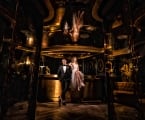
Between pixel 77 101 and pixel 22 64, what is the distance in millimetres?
2789

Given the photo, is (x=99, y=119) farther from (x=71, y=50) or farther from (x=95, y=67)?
(x=95, y=67)

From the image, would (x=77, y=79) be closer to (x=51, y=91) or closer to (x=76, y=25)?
(x=51, y=91)

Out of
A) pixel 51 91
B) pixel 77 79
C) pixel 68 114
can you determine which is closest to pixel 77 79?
pixel 77 79

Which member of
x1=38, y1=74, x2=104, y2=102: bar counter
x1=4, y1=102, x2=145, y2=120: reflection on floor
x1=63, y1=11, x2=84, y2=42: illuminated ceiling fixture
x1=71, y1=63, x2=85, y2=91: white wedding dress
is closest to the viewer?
x1=4, y1=102, x2=145, y2=120: reflection on floor

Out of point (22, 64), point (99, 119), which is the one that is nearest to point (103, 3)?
point (99, 119)

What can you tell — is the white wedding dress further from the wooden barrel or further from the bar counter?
the wooden barrel

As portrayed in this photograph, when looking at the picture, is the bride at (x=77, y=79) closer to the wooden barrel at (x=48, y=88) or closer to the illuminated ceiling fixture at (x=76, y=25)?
the wooden barrel at (x=48, y=88)

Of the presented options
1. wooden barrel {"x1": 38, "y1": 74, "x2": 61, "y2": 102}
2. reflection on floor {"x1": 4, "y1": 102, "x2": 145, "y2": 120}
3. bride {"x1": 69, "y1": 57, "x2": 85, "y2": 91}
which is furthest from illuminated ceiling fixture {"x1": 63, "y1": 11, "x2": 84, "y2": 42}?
reflection on floor {"x1": 4, "y1": 102, "x2": 145, "y2": 120}

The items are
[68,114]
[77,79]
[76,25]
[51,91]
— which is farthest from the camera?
[76,25]

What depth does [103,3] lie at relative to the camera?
8.11 feet

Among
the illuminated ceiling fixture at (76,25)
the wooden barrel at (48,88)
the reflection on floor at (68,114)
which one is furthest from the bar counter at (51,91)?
the illuminated ceiling fixture at (76,25)

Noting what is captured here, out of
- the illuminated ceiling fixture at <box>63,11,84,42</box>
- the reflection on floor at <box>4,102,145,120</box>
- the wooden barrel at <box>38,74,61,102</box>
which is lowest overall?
the reflection on floor at <box>4,102,145,120</box>

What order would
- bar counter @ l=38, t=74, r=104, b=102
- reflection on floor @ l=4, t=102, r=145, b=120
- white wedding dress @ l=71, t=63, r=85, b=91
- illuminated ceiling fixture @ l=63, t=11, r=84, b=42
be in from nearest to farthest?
reflection on floor @ l=4, t=102, r=145, b=120 < white wedding dress @ l=71, t=63, r=85, b=91 < bar counter @ l=38, t=74, r=104, b=102 < illuminated ceiling fixture @ l=63, t=11, r=84, b=42

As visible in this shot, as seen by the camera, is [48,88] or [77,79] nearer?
[77,79]
